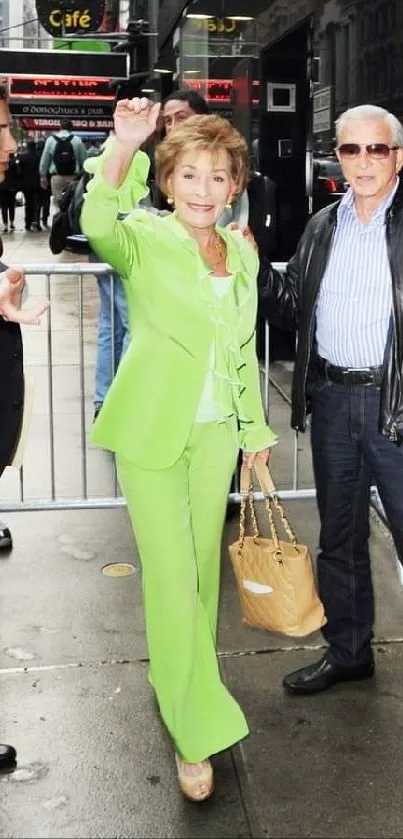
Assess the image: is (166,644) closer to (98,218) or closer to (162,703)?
(162,703)

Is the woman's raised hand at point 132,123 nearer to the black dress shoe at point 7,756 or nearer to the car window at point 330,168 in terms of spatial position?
the black dress shoe at point 7,756

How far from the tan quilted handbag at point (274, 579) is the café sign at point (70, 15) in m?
17.1

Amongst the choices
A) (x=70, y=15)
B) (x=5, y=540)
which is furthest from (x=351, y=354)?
(x=70, y=15)

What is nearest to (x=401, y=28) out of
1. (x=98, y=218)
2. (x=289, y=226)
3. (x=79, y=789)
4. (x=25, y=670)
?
(x=289, y=226)

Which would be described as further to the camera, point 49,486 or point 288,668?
point 49,486

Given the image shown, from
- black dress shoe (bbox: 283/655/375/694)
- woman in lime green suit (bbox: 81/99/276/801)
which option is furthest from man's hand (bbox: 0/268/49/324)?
black dress shoe (bbox: 283/655/375/694)

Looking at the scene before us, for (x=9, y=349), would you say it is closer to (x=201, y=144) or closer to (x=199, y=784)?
(x=201, y=144)

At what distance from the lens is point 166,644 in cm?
312

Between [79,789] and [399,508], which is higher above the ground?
[399,508]

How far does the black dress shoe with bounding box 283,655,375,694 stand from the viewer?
383cm

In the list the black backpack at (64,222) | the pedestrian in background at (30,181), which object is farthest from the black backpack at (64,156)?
the black backpack at (64,222)

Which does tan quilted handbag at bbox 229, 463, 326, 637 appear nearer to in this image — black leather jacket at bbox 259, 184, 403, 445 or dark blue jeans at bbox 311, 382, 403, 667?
dark blue jeans at bbox 311, 382, 403, 667

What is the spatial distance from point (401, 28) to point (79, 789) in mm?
4740

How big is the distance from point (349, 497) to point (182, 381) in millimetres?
974
